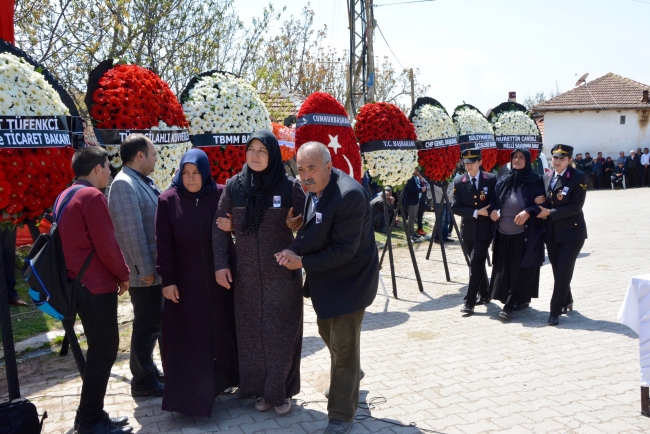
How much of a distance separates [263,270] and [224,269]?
0.27 m

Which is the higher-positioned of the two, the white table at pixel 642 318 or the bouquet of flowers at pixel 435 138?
the bouquet of flowers at pixel 435 138

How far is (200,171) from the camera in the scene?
3.91m

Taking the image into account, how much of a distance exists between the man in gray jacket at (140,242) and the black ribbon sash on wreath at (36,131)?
1.37ft

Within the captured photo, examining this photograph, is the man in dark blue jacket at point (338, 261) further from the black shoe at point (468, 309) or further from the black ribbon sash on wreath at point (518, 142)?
the black ribbon sash on wreath at point (518, 142)

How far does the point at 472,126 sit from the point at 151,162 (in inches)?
231

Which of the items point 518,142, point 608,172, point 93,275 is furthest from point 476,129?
point 608,172

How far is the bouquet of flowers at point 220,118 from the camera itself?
542 centimetres

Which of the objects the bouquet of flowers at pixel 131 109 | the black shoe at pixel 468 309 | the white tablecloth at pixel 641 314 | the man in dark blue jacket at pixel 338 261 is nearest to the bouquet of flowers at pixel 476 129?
the black shoe at pixel 468 309

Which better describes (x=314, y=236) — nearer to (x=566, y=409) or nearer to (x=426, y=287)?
(x=566, y=409)

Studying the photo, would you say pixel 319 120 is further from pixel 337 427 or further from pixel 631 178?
pixel 631 178

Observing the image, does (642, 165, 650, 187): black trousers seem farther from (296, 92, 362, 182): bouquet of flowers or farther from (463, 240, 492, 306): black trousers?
(296, 92, 362, 182): bouquet of flowers

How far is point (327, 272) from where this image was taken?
367 centimetres

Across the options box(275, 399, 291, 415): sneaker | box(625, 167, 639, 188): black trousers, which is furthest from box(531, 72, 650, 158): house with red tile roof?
box(275, 399, 291, 415): sneaker

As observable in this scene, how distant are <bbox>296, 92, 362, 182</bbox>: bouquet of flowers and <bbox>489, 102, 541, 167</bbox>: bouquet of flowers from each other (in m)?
3.61
